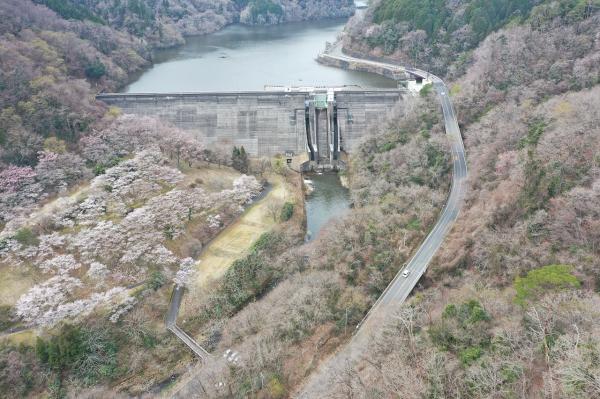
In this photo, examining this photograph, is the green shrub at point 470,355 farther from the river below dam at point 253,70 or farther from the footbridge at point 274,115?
the footbridge at point 274,115

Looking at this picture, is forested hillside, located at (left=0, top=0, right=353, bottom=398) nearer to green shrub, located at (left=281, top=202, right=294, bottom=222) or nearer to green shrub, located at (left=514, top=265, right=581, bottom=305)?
green shrub, located at (left=281, top=202, right=294, bottom=222)

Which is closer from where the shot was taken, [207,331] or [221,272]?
[207,331]

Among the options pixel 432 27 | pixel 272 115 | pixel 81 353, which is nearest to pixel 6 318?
pixel 81 353

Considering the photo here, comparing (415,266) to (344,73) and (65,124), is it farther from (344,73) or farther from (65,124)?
(344,73)

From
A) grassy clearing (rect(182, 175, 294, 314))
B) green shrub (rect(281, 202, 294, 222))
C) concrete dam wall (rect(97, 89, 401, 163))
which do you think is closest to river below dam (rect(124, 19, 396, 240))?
green shrub (rect(281, 202, 294, 222))

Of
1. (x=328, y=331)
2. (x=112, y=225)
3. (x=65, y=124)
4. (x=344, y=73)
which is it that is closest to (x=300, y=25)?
(x=344, y=73)
